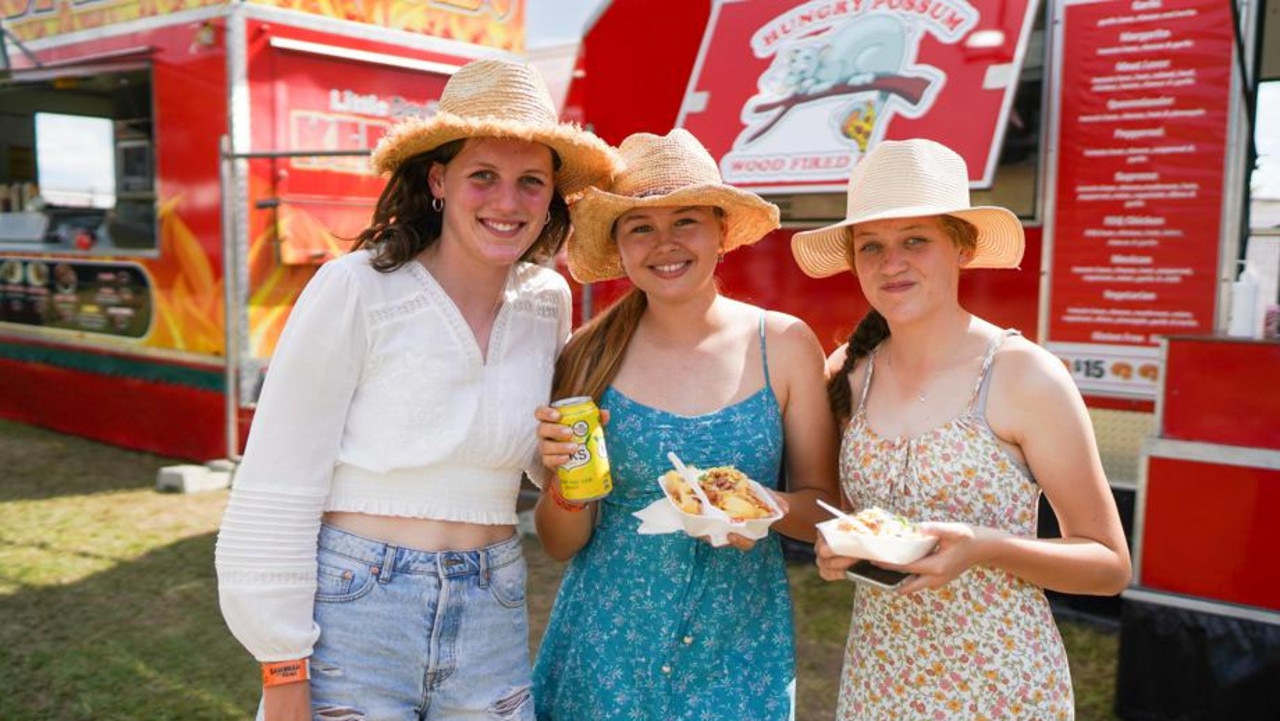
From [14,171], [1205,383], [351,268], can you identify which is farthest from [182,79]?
[1205,383]

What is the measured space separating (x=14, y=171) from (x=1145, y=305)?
9.36 m

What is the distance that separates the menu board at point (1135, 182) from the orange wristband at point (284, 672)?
3.67 meters

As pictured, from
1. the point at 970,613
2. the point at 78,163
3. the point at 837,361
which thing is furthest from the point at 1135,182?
the point at 78,163

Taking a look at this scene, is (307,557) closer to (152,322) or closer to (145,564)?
(145,564)

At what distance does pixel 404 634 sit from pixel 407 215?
33.1 inches

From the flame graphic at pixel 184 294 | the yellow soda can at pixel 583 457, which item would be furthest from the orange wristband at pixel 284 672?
the flame graphic at pixel 184 294

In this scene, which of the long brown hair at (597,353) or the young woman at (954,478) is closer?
the young woman at (954,478)

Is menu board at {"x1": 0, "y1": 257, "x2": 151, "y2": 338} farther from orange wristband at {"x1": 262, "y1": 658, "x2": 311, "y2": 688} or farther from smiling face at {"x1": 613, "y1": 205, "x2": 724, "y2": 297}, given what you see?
orange wristband at {"x1": 262, "y1": 658, "x2": 311, "y2": 688}

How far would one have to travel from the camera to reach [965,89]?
172 inches

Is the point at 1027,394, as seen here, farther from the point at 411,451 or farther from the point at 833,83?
the point at 833,83

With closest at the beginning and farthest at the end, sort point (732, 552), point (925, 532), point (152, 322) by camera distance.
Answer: point (925, 532)
point (732, 552)
point (152, 322)

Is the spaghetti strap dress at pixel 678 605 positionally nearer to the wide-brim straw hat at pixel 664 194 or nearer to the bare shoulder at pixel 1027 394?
the wide-brim straw hat at pixel 664 194

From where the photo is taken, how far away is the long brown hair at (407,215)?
6.39ft

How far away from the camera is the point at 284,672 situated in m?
1.71
